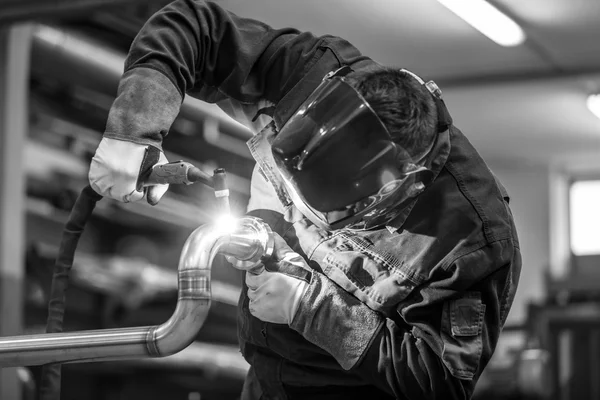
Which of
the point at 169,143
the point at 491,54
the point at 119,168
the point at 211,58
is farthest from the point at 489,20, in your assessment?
the point at 119,168

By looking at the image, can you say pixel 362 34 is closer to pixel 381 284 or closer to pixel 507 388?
pixel 507 388

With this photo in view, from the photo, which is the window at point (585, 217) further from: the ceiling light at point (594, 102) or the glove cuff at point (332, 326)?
the glove cuff at point (332, 326)

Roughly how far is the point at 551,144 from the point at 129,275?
500 cm

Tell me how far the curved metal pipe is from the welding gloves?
0.21 m

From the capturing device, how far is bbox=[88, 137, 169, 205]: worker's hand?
174 centimetres

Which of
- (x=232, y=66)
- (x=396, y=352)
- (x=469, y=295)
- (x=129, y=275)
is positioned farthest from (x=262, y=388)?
(x=129, y=275)

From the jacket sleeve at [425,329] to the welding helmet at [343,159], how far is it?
7.5 inches

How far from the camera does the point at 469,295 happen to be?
6.11 feet

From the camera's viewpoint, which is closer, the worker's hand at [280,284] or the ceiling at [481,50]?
the worker's hand at [280,284]

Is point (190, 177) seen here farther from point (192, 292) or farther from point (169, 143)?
point (169, 143)

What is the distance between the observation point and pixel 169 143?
5.71 metres

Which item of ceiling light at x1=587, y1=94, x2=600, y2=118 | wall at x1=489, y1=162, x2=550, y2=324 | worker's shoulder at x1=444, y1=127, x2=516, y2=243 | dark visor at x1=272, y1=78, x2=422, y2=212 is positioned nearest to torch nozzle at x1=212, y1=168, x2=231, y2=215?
dark visor at x1=272, y1=78, x2=422, y2=212

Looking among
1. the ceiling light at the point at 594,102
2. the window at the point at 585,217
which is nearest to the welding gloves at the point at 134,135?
the ceiling light at the point at 594,102

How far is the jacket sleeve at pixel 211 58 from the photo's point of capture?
1852mm
